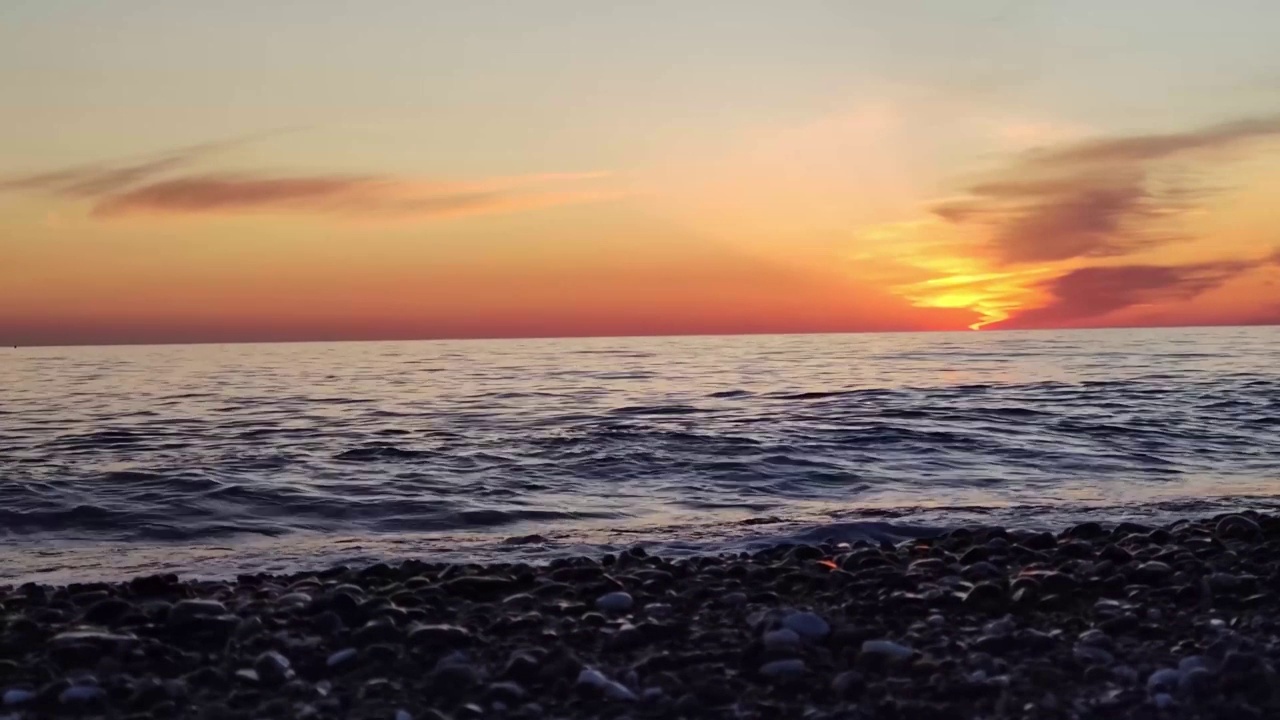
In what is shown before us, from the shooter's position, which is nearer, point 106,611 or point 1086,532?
point 106,611

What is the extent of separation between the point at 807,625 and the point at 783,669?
2.36 feet

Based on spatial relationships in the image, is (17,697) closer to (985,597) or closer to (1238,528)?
(985,597)

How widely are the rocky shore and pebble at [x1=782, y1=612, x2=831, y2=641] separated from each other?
0.04 feet

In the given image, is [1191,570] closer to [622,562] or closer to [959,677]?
[959,677]

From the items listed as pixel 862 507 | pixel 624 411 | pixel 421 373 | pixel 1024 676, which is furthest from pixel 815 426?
pixel 421 373

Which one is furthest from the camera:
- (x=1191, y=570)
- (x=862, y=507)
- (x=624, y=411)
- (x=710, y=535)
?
(x=624, y=411)

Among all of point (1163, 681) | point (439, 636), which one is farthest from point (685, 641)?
point (1163, 681)

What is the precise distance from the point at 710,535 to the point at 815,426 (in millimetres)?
11480

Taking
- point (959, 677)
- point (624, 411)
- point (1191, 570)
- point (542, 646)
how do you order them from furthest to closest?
point (624, 411)
point (1191, 570)
point (542, 646)
point (959, 677)

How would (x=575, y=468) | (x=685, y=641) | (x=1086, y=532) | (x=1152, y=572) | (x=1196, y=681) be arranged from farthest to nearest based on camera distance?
(x=575, y=468), (x=1086, y=532), (x=1152, y=572), (x=685, y=641), (x=1196, y=681)

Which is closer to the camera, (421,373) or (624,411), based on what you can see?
(624,411)

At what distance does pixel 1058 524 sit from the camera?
37.4ft

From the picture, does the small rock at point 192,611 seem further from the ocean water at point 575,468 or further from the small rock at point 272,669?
the ocean water at point 575,468

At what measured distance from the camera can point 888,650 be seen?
5379 mm
